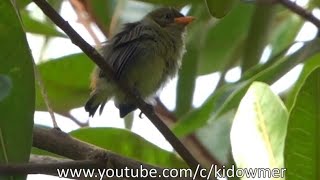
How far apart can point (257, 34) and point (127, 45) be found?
3.07 ft

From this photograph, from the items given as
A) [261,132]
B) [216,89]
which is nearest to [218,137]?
[216,89]

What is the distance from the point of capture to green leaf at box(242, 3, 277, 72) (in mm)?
2609

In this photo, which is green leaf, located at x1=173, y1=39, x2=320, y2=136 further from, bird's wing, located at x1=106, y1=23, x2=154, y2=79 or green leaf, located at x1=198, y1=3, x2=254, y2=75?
bird's wing, located at x1=106, y1=23, x2=154, y2=79

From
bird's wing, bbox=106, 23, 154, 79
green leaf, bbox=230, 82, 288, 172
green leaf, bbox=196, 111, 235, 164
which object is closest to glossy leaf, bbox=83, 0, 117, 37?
bird's wing, bbox=106, 23, 154, 79

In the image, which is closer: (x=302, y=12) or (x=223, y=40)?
(x=302, y=12)

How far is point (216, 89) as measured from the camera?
270cm

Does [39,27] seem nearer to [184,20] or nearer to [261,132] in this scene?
[184,20]

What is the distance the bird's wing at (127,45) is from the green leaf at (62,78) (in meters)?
0.24

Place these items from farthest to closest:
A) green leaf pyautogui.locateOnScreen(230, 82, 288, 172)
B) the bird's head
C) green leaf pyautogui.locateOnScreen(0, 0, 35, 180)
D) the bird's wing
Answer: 1. the bird's head
2. the bird's wing
3. green leaf pyautogui.locateOnScreen(0, 0, 35, 180)
4. green leaf pyautogui.locateOnScreen(230, 82, 288, 172)

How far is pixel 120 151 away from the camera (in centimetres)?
259

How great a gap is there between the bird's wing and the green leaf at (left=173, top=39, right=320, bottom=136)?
0.85m

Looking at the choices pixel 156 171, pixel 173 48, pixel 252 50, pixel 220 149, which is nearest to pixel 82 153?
pixel 156 171

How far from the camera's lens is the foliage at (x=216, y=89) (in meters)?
1.61

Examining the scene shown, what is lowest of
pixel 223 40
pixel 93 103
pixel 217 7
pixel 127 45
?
pixel 93 103
